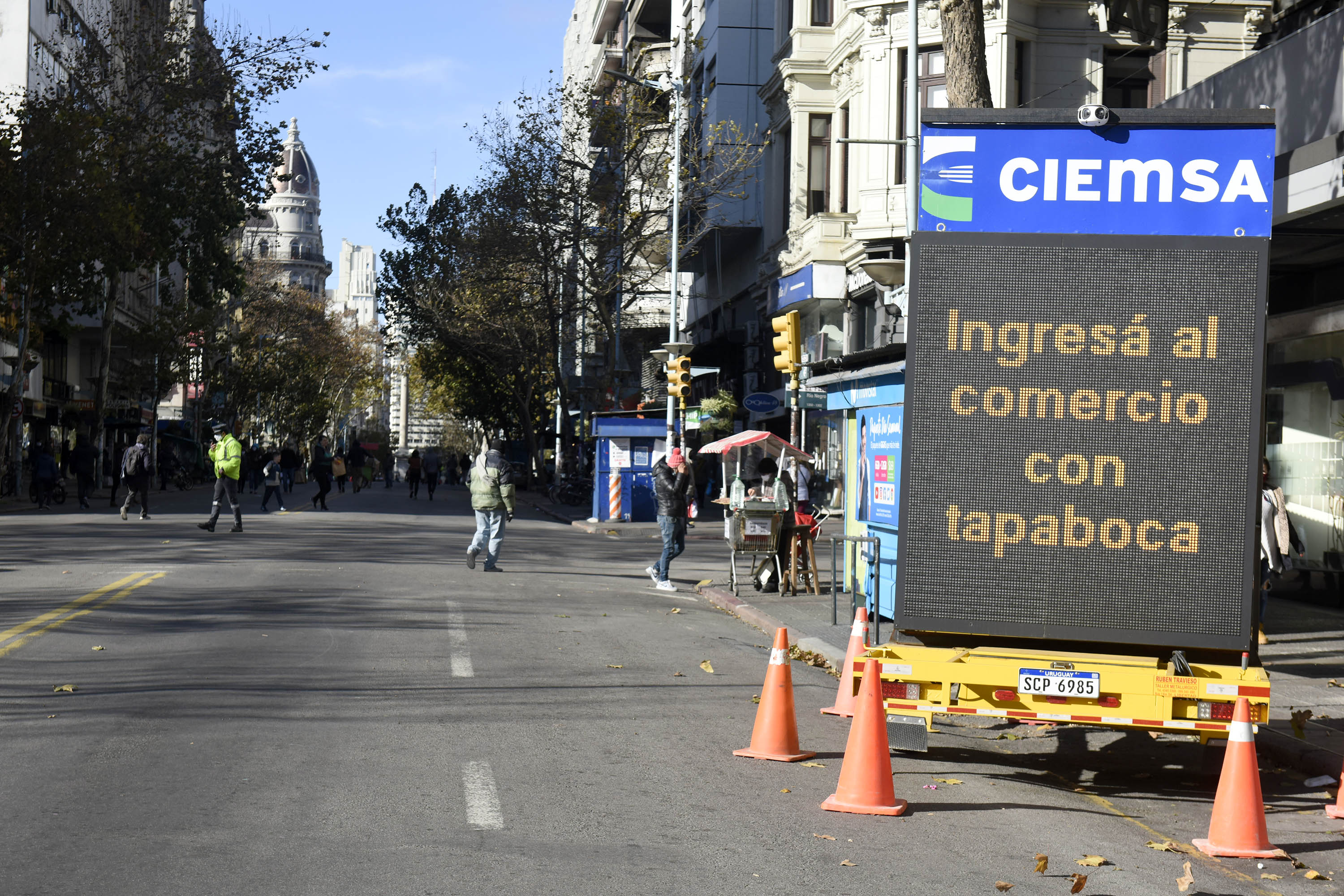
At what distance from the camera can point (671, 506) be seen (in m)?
18.2

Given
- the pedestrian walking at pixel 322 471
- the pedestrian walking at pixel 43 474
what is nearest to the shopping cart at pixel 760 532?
the pedestrian walking at pixel 322 471

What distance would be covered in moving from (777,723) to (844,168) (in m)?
28.3

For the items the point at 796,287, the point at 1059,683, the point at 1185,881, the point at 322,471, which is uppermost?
the point at 796,287

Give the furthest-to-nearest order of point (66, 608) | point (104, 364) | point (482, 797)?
1. point (104, 364)
2. point (66, 608)
3. point (482, 797)

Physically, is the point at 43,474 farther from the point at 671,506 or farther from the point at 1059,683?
the point at 1059,683

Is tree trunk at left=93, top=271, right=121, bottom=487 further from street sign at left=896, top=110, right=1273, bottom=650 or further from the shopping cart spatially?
street sign at left=896, top=110, right=1273, bottom=650

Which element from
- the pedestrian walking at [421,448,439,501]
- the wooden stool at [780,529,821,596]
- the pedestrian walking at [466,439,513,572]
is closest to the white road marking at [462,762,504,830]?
the wooden stool at [780,529,821,596]

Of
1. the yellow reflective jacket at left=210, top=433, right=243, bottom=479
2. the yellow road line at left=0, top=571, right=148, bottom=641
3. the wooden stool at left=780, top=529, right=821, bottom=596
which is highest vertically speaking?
the yellow reflective jacket at left=210, top=433, right=243, bottom=479

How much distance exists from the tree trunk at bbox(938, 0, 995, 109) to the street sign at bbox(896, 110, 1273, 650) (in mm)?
6805

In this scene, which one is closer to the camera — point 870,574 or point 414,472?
point 870,574

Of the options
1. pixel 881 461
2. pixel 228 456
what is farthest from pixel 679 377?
pixel 881 461

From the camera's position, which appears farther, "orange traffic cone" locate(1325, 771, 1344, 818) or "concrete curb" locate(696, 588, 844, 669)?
"concrete curb" locate(696, 588, 844, 669)

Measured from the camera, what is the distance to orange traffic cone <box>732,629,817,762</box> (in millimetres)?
7855

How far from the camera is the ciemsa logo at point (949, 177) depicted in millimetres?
7805
